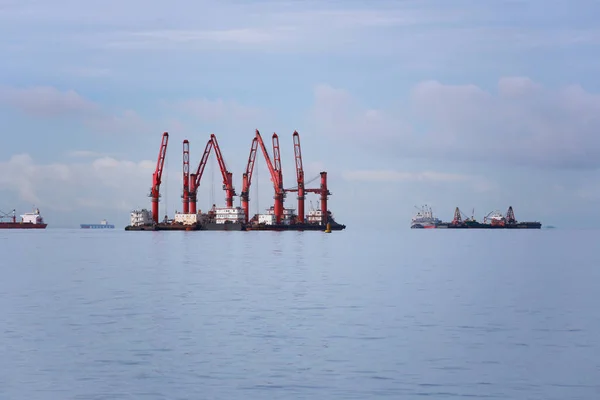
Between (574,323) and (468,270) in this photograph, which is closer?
(574,323)

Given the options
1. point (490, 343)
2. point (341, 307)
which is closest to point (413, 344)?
point (490, 343)

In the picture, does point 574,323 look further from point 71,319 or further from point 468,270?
point 468,270

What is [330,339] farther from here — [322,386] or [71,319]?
[71,319]

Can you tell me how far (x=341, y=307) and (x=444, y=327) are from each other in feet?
25.1

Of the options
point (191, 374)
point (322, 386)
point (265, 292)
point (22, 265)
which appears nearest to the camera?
point (322, 386)

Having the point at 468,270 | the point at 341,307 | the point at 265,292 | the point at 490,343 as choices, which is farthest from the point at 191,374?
the point at 468,270

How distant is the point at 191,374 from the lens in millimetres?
24344

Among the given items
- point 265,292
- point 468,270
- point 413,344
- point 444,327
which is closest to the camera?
point 413,344

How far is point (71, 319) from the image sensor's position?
3625cm

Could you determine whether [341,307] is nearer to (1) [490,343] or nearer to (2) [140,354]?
(1) [490,343]

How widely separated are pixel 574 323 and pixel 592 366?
34.2 ft

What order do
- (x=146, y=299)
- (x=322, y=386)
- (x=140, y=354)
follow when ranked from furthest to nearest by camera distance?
1. (x=146, y=299)
2. (x=140, y=354)
3. (x=322, y=386)

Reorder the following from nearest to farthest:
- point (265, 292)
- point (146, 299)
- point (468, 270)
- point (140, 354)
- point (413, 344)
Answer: point (140, 354) < point (413, 344) < point (146, 299) < point (265, 292) < point (468, 270)

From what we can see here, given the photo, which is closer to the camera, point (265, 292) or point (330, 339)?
point (330, 339)
